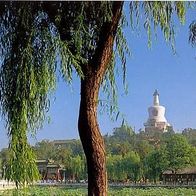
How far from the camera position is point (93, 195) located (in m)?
1.89

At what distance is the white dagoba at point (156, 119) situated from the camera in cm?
7725

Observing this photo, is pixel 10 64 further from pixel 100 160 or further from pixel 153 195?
pixel 153 195

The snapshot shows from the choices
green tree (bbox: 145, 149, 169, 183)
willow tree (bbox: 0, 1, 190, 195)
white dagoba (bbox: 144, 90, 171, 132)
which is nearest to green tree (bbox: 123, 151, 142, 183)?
green tree (bbox: 145, 149, 169, 183)

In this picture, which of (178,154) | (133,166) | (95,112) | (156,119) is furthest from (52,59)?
(156,119)

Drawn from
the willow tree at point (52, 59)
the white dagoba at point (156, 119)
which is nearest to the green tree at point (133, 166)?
the willow tree at point (52, 59)

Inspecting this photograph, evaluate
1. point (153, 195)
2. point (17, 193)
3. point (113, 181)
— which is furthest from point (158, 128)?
point (17, 193)

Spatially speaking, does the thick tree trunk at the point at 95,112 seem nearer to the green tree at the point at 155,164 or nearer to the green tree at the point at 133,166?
the green tree at the point at 155,164

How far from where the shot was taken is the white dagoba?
77250mm

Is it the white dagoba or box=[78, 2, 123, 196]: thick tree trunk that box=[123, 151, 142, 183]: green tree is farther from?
the white dagoba

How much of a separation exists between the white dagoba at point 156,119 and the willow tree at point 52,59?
74.5 meters

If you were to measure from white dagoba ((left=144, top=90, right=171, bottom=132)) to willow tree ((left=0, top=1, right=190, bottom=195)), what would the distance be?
→ 74477 millimetres

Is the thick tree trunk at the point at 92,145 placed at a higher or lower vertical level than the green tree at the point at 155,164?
lower

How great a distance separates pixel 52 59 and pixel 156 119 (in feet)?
252

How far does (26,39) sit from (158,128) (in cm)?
7442
